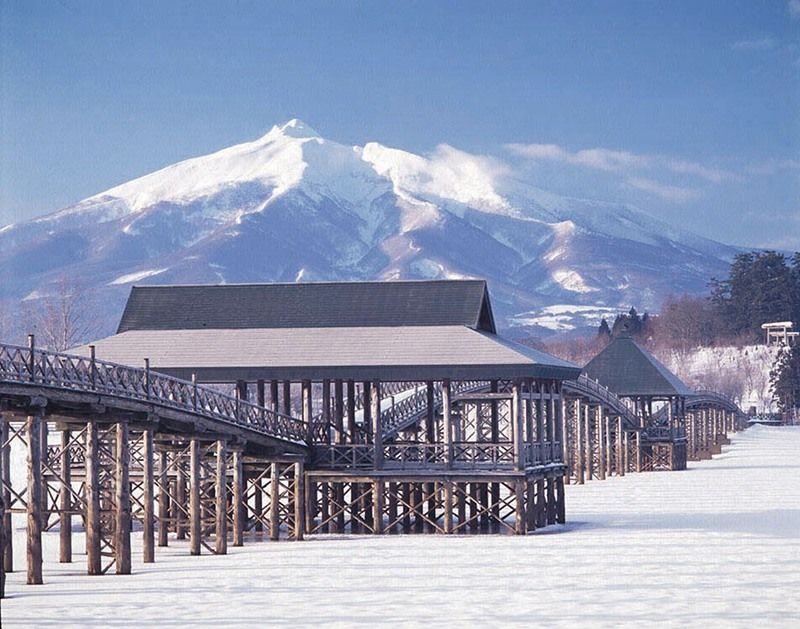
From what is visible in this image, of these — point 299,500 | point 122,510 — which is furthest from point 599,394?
point 122,510

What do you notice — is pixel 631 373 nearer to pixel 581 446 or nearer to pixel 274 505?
pixel 581 446

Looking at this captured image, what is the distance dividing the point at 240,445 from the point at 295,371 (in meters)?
2.65

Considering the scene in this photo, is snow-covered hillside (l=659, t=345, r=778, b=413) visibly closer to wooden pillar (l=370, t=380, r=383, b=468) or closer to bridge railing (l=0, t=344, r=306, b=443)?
wooden pillar (l=370, t=380, r=383, b=468)

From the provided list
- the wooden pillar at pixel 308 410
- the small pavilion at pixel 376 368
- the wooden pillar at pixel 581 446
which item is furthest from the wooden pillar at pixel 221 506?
the wooden pillar at pixel 581 446

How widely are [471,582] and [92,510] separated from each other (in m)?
7.54

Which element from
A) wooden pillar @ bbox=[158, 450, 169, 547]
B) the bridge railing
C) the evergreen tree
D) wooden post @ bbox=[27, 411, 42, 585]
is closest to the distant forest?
the evergreen tree

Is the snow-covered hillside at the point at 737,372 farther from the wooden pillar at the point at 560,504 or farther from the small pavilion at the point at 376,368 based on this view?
the small pavilion at the point at 376,368

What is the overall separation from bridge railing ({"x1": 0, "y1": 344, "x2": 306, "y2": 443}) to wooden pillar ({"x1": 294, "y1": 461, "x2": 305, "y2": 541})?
86 centimetres

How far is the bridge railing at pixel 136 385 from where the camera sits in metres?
33.0

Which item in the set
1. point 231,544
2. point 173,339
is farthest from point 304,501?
point 173,339

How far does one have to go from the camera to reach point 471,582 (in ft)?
105

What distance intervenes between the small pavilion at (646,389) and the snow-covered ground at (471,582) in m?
31.4

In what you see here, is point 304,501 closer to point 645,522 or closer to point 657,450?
point 645,522

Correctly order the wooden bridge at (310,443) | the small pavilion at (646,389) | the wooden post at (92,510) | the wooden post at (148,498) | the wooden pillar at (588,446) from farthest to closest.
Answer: the small pavilion at (646,389)
the wooden pillar at (588,446)
the wooden bridge at (310,443)
the wooden post at (148,498)
the wooden post at (92,510)
